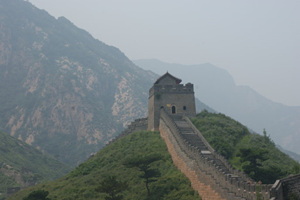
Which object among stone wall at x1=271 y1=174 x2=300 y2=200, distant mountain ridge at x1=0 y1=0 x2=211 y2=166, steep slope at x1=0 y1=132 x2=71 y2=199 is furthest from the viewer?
distant mountain ridge at x1=0 y1=0 x2=211 y2=166

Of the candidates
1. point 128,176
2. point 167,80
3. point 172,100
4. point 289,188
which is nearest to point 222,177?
point 289,188

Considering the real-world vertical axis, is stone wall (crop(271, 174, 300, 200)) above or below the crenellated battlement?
below

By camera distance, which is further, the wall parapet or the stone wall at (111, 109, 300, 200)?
the wall parapet

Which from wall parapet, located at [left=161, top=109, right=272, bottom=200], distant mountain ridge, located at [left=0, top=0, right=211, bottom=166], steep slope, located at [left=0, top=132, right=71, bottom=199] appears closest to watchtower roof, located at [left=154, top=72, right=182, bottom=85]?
wall parapet, located at [left=161, top=109, right=272, bottom=200]

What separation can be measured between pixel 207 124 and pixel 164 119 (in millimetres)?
4985

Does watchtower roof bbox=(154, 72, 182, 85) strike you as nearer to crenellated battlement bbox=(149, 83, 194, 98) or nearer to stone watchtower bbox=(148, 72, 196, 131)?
stone watchtower bbox=(148, 72, 196, 131)

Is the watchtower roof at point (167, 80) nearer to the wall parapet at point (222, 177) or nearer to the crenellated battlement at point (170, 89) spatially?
the crenellated battlement at point (170, 89)

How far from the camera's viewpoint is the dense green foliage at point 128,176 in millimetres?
32959

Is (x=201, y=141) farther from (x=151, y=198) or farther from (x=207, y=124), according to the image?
(x=151, y=198)

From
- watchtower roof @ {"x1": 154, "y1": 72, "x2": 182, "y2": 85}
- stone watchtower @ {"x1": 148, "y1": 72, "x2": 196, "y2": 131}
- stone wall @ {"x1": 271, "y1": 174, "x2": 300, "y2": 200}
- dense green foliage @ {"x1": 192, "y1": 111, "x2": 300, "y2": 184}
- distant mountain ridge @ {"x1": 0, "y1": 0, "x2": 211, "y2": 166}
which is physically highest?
distant mountain ridge @ {"x1": 0, "y1": 0, "x2": 211, "y2": 166}

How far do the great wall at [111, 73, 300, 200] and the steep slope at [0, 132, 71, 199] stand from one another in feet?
89.7

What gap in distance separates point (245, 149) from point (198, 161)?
14.4 ft

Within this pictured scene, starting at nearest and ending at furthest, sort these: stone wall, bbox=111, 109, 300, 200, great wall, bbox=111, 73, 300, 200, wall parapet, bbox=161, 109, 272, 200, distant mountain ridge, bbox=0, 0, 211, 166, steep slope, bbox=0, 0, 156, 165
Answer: stone wall, bbox=111, 109, 300, 200
great wall, bbox=111, 73, 300, 200
wall parapet, bbox=161, 109, 272, 200
distant mountain ridge, bbox=0, 0, 211, 166
steep slope, bbox=0, 0, 156, 165

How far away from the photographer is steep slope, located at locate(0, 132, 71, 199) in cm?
7126
